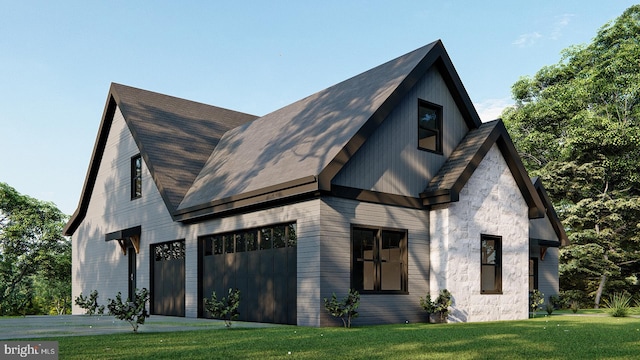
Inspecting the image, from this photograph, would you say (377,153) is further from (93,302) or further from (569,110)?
(569,110)

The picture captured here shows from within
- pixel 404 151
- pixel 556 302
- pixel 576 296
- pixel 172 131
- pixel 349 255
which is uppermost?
pixel 172 131

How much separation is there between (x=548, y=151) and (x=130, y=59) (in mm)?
26100

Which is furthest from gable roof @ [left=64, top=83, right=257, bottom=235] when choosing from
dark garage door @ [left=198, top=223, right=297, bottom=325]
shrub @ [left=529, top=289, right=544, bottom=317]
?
shrub @ [left=529, top=289, right=544, bottom=317]

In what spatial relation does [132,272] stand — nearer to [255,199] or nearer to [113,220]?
[113,220]

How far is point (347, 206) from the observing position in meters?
15.2

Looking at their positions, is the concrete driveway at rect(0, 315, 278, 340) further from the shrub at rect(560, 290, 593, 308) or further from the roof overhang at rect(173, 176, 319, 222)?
the shrub at rect(560, 290, 593, 308)

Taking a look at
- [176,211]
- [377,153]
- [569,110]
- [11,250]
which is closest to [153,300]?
[176,211]

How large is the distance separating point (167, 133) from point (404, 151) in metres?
10.2

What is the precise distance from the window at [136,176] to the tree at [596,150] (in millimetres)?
20080

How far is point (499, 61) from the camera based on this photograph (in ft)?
78.3

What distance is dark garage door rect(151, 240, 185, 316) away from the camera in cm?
2041

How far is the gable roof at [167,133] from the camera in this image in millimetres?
21141

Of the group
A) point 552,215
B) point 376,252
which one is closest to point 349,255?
point 376,252

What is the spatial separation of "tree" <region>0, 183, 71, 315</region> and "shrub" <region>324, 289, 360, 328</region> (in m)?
30.7
